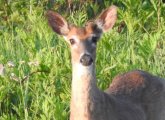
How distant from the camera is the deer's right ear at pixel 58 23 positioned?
6648mm

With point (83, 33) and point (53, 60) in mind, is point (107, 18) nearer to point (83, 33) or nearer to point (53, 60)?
point (83, 33)

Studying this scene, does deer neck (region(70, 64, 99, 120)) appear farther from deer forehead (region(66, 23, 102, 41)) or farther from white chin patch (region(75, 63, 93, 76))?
deer forehead (region(66, 23, 102, 41))

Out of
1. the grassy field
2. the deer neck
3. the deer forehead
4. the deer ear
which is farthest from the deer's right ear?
the grassy field

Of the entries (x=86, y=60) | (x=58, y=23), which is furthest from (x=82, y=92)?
(x=58, y=23)

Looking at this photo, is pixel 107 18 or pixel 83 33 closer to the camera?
pixel 83 33

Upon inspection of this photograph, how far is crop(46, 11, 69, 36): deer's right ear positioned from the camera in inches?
262

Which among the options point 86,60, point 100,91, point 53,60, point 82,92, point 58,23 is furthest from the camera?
point 53,60

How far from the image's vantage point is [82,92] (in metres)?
6.18

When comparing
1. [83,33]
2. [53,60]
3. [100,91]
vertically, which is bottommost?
[100,91]

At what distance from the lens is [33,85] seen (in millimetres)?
7906

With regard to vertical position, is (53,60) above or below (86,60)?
below

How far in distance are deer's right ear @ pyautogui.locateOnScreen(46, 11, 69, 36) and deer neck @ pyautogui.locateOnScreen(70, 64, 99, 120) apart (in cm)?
62

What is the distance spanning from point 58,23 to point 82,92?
2.93 ft

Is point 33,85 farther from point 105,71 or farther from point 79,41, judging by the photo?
point 79,41
